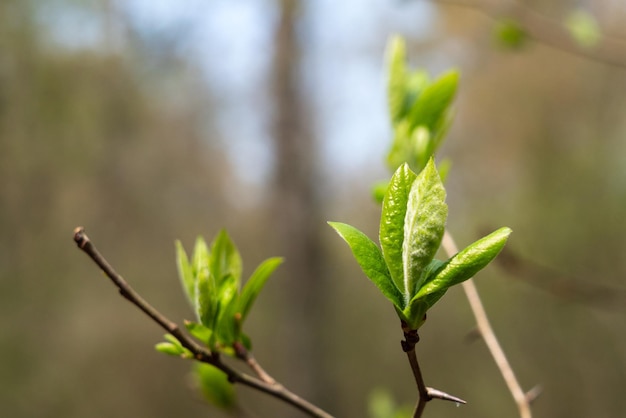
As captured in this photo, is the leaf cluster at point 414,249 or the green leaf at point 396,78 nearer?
the leaf cluster at point 414,249

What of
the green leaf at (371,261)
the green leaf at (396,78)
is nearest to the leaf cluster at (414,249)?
the green leaf at (371,261)

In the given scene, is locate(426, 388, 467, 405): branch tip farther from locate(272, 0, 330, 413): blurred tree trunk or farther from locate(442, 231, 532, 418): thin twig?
locate(272, 0, 330, 413): blurred tree trunk

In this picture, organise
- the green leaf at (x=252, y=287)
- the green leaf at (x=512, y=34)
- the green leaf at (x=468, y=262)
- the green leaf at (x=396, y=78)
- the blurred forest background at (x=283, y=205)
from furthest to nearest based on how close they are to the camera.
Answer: the blurred forest background at (x=283, y=205), the green leaf at (x=512, y=34), the green leaf at (x=396, y=78), the green leaf at (x=252, y=287), the green leaf at (x=468, y=262)

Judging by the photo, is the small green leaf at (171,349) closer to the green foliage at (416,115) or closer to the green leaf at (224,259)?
the green leaf at (224,259)

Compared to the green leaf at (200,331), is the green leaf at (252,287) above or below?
above

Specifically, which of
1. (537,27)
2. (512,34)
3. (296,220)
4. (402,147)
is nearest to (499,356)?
(402,147)

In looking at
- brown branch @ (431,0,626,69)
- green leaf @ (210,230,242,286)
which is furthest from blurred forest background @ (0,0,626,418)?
green leaf @ (210,230,242,286)

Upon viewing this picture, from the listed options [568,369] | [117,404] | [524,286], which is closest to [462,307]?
[524,286]
